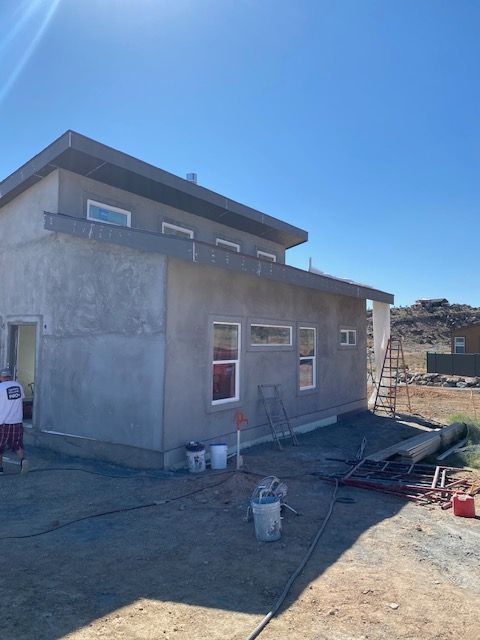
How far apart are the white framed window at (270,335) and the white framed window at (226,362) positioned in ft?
1.95

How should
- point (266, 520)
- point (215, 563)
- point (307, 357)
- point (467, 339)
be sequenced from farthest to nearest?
point (467, 339), point (307, 357), point (266, 520), point (215, 563)

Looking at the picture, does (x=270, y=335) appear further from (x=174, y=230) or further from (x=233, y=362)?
(x=174, y=230)

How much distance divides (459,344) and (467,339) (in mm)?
802

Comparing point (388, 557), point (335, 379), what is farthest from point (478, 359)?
point (388, 557)

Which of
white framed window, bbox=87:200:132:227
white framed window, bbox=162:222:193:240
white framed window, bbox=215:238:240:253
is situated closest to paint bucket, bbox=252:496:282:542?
white framed window, bbox=87:200:132:227

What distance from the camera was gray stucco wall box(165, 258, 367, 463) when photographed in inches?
317

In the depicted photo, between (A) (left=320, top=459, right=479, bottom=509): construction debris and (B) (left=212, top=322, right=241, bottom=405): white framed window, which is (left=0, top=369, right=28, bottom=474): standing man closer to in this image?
(B) (left=212, top=322, right=241, bottom=405): white framed window

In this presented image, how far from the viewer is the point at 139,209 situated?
10.8 meters

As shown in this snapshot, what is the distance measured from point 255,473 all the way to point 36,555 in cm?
379

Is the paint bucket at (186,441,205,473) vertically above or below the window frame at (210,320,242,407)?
below

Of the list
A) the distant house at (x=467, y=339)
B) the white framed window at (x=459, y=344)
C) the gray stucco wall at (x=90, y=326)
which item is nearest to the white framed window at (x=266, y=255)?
the gray stucco wall at (x=90, y=326)

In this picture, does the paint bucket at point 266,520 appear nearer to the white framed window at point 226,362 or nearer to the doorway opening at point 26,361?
the white framed window at point 226,362

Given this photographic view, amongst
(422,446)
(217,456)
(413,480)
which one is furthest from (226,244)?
(413,480)

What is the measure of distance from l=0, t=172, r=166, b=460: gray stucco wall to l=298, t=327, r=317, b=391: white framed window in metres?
4.84
